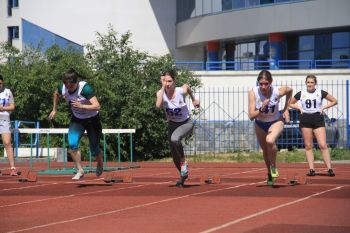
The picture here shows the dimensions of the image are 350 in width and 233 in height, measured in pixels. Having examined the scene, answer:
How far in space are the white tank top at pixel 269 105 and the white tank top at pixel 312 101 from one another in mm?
2873

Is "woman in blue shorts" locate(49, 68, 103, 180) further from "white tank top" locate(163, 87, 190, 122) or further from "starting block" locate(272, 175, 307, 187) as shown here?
"starting block" locate(272, 175, 307, 187)

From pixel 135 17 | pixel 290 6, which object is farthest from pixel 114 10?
pixel 290 6

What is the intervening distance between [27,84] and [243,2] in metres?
25.2

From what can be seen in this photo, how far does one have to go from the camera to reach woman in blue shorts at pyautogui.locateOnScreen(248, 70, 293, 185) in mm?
12141

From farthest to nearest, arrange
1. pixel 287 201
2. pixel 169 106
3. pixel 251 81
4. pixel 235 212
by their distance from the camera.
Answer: pixel 251 81 < pixel 169 106 < pixel 287 201 < pixel 235 212

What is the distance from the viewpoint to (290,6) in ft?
159

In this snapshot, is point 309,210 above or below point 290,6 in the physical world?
below

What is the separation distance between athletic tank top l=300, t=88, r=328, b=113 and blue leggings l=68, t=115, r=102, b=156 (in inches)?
165

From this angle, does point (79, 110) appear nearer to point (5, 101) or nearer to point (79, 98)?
point (79, 98)

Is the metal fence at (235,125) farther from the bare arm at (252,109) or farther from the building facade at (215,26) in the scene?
the bare arm at (252,109)

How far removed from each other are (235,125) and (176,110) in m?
20.4

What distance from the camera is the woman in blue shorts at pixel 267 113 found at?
12.1 meters

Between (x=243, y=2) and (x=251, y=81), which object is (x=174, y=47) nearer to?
(x=243, y=2)

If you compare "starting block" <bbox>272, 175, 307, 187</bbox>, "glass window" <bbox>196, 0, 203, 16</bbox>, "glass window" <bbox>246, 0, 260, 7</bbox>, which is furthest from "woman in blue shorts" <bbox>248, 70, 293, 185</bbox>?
"glass window" <bbox>196, 0, 203, 16</bbox>
